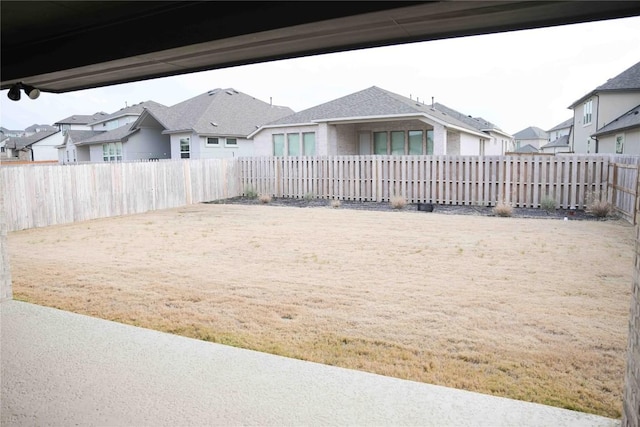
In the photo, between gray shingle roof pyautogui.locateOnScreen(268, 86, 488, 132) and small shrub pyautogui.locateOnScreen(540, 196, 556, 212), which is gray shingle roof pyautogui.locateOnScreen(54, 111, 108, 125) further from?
small shrub pyautogui.locateOnScreen(540, 196, 556, 212)

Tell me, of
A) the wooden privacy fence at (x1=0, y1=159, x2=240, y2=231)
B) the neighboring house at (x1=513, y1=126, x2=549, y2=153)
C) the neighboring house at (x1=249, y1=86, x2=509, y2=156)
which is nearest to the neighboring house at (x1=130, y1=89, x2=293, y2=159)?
the neighboring house at (x1=249, y1=86, x2=509, y2=156)

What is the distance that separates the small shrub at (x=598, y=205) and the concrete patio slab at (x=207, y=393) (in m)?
11.5

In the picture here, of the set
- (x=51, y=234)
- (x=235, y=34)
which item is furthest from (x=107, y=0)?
(x=51, y=234)

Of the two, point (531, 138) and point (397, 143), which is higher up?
point (531, 138)

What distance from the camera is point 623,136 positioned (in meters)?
21.0

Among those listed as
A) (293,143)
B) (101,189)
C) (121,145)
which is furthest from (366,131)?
(121,145)

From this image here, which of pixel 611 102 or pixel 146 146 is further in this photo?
pixel 146 146

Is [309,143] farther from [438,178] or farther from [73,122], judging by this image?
[73,122]

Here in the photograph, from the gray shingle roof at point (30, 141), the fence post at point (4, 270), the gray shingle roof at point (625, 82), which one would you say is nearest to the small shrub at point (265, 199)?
the fence post at point (4, 270)

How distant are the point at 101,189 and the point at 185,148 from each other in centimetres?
1452

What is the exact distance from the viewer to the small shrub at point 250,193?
20.0 m

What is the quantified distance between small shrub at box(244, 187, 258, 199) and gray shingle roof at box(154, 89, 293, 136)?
838 centimetres

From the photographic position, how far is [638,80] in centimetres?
2447

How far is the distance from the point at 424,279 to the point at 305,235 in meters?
4.25
